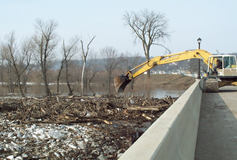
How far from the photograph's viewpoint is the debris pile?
639cm

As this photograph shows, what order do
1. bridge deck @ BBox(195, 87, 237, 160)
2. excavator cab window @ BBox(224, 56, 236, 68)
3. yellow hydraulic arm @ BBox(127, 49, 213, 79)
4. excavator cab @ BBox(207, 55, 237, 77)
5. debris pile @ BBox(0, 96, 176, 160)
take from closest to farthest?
bridge deck @ BBox(195, 87, 237, 160) → debris pile @ BBox(0, 96, 176, 160) → excavator cab @ BBox(207, 55, 237, 77) → excavator cab window @ BBox(224, 56, 236, 68) → yellow hydraulic arm @ BBox(127, 49, 213, 79)

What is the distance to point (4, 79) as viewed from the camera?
6781cm

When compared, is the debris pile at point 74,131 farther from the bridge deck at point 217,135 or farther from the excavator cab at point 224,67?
the excavator cab at point 224,67

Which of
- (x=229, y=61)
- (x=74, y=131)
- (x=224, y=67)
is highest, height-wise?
(x=229, y=61)

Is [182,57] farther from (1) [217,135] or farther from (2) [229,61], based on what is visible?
(1) [217,135]

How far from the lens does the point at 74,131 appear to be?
8156mm

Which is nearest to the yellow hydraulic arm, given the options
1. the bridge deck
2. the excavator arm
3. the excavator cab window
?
the excavator arm

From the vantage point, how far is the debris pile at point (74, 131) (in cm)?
639

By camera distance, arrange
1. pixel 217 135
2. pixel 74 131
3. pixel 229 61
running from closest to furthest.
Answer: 1. pixel 217 135
2. pixel 74 131
3. pixel 229 61

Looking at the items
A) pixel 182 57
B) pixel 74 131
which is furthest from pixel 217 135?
pixel 182 57

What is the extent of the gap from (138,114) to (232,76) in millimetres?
9076

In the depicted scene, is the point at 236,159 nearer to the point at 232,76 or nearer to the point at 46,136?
the point at 46,136

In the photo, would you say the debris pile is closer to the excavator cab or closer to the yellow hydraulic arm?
the excavator cab

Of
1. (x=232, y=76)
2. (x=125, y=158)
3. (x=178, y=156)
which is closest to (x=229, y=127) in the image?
(x=178, y=156)
